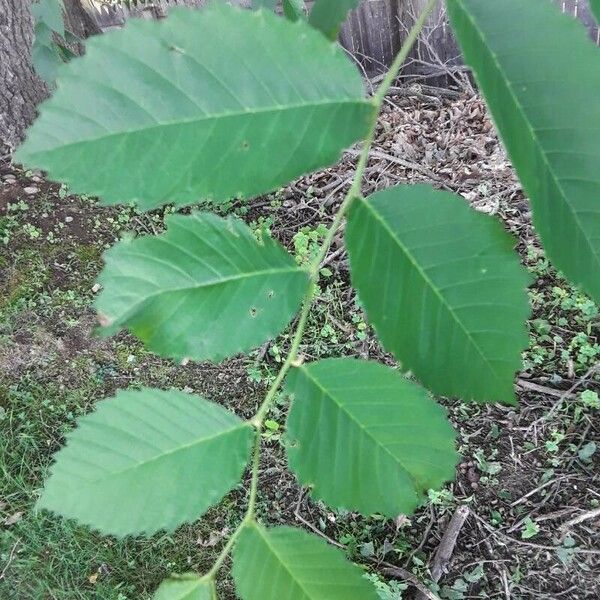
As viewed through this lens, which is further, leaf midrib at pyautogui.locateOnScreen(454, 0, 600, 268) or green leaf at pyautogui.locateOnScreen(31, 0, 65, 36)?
green leaf at pyautogui.locateOnScreen(31, 0, 65, 36)

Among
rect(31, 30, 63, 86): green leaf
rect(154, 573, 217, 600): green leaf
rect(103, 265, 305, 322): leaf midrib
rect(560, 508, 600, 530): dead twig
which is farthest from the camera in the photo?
rect(560, 508, 600, 530): dead twig

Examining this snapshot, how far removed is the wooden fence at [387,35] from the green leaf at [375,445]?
242 centimetres

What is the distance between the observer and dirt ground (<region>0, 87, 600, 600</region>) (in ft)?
6.80

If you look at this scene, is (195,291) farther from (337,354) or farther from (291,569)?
(337,354)

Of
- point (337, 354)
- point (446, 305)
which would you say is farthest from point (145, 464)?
point (337, 354)

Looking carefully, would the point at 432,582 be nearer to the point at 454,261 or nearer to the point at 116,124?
the point at 454,261

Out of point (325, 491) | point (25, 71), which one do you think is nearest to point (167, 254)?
point (325, 491)

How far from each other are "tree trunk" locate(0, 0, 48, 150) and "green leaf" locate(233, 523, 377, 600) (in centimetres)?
272

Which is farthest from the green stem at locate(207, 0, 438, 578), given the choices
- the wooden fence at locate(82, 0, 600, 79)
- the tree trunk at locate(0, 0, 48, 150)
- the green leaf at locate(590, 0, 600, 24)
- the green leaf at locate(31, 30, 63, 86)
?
the tree trunk at locate(0, 0, 48, 150)

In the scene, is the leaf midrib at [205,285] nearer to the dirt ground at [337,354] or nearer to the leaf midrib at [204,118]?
the leaf midrib at [204,118]

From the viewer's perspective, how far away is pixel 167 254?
0.72 meters

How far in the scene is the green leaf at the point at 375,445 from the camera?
76cm

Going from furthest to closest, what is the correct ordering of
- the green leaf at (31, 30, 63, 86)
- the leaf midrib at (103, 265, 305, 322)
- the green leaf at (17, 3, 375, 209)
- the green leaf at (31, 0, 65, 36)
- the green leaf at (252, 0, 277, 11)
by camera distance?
the green leaf at (31, 30, 63, 86) < the green leaf at (31, 0, 65, 36) < the green leaf at (252, 0, 277, 11) < the leaf midrib at (103, 265, 305, 322) < the green leaf at (17, 3, 375, 209)

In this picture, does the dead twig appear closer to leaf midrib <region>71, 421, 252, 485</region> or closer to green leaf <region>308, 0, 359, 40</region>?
leaf midrib <region>71, 421, 252, 485</region>
